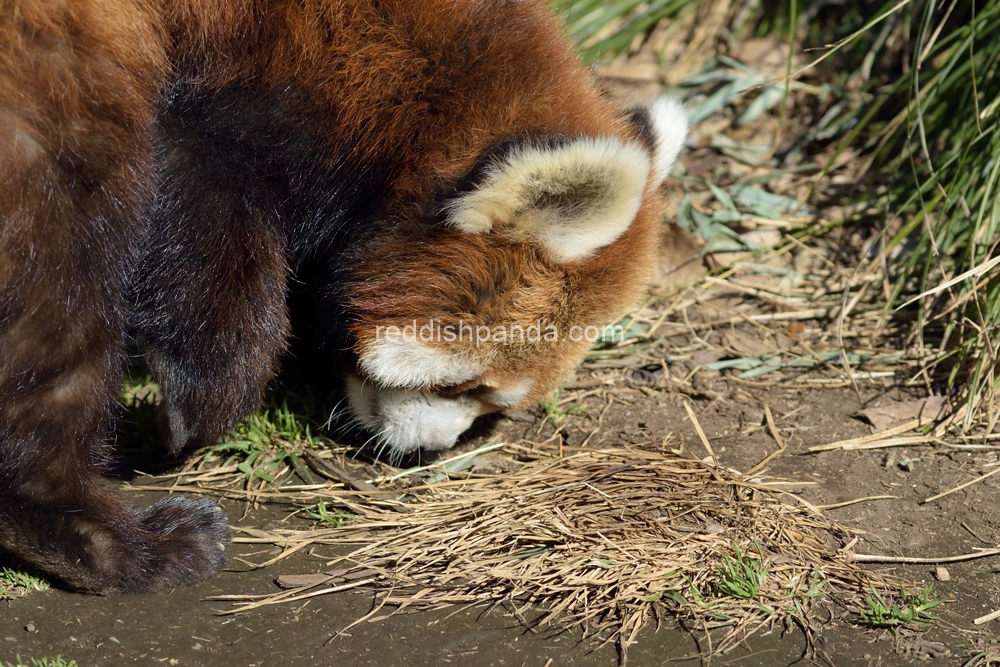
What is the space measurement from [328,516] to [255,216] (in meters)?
1.26

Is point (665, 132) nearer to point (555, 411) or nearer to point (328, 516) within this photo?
point (555, 411)

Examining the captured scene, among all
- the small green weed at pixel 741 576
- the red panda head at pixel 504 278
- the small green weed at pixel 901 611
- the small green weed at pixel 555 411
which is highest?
the red panda head at pixel 504 278

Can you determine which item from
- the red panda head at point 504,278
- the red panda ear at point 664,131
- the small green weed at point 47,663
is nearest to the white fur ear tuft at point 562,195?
the red panda head at point 504,278

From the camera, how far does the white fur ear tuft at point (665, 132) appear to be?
382 centimetres

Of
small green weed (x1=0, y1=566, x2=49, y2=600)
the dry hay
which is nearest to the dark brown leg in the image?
small green weed (x1=0, y1=566, x2=49, y2=600)

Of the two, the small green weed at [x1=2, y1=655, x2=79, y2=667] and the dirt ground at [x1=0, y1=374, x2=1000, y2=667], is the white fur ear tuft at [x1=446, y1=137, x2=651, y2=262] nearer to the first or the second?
the dirt ground at [x1=0, y1=374, x2=1000, y2=667]

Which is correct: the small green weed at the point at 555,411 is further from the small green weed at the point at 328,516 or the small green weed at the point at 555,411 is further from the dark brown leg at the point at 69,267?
the dark brown leg at the point at 69,267

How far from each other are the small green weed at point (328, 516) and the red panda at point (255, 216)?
38 centimetres

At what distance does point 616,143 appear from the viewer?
2.99 m

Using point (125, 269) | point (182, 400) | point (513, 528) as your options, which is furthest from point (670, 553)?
point (125, 269)

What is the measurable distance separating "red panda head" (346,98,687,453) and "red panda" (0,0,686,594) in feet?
0.03

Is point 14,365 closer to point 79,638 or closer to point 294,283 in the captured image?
point 79,638

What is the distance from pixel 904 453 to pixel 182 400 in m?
3.13

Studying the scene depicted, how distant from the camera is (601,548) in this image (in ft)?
11.0
